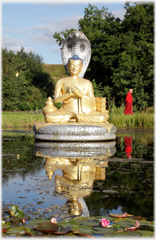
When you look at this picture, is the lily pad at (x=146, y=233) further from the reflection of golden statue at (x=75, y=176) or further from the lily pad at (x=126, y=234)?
the reflection of golden statue at (x=75, y=176)

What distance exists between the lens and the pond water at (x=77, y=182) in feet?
9.36

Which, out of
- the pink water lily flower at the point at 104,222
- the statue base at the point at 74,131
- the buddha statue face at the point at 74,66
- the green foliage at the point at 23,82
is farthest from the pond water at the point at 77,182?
the green foliage at the point at 23,82

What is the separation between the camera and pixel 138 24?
22438mm

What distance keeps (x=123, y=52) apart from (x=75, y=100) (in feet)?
42.5

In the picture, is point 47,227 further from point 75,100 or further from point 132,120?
point 132,120

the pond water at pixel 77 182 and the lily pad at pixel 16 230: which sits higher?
the pond water at pixel 77 182

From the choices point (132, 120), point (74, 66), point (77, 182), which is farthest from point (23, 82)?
point (77, 182)

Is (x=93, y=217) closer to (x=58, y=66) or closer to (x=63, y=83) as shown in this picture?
(x=63, y=83)

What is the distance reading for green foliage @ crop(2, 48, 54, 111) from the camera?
24781 millimetres

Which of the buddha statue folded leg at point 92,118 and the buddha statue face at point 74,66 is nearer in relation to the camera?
the buddha statue folded leg at point 92,118

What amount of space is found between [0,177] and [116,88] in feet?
57.8

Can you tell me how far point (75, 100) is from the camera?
845 cm

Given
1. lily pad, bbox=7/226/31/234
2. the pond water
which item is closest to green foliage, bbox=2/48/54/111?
the pond water

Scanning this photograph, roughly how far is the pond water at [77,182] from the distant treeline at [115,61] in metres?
11.2
